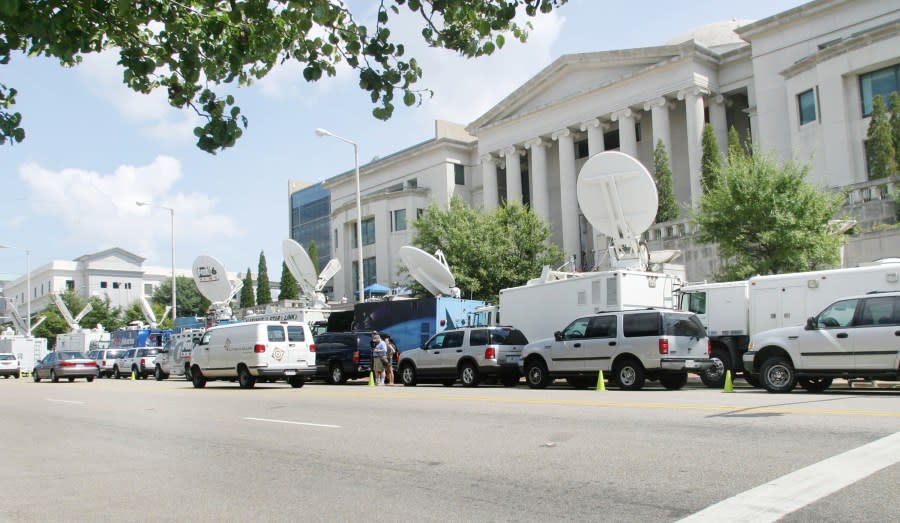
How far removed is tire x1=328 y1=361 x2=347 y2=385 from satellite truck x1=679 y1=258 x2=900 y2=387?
37.4ft

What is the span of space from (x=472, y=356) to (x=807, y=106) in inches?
995

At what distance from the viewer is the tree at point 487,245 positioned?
3944 cm

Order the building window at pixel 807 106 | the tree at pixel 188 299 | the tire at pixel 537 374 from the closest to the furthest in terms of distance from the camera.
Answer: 1. the tire at pixel 537 374
2. the building window at pixel 807 106
3. the tree at pixel 188 299

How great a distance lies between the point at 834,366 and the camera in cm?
1459

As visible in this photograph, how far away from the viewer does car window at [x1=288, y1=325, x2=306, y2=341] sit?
23.2 m

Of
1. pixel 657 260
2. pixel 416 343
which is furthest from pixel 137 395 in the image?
pixel 657 260

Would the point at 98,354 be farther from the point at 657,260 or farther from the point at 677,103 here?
the point at 677,103

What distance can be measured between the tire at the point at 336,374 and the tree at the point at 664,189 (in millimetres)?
20047

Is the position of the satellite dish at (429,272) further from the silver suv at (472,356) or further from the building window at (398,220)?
the building window at (398,220)

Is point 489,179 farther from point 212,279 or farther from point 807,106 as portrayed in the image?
point 807,106

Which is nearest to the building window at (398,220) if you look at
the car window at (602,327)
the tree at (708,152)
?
the tree at (708,152)

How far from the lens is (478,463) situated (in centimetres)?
831

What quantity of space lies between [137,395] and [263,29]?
688 inches

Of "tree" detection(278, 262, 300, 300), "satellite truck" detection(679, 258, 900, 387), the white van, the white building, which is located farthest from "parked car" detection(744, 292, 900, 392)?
"tree" detection(278, 262, 300, 300)
